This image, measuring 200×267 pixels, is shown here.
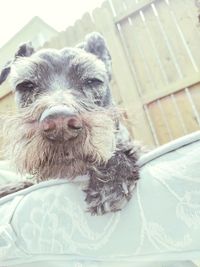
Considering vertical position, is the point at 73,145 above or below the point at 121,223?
above

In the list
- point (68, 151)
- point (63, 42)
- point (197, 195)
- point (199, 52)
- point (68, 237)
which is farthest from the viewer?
point (63, 42)

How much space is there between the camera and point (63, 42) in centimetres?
414

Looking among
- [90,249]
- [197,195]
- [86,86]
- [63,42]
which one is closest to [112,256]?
[90,249]

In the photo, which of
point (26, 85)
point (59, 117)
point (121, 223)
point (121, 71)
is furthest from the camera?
point (121, 71)

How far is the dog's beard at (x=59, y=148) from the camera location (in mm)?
1039

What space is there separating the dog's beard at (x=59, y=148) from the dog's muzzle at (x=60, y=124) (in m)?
0.02

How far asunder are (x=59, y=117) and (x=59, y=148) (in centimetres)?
10

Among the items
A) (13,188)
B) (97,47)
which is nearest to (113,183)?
(13,188)

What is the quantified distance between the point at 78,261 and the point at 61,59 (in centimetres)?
97

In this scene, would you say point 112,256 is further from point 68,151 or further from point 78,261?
point 68,151

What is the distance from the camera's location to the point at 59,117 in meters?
0.98

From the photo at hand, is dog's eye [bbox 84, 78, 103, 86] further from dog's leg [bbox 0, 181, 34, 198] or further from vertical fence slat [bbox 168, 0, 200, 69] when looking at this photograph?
vertical fence slat [bbox 168, 0, 200, 69]

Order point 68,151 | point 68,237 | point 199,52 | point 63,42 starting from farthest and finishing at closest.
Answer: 1. point 63,42
2. point 199,52
3. point 68,151
4. point 68,237

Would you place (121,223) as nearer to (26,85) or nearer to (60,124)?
(60,124)
